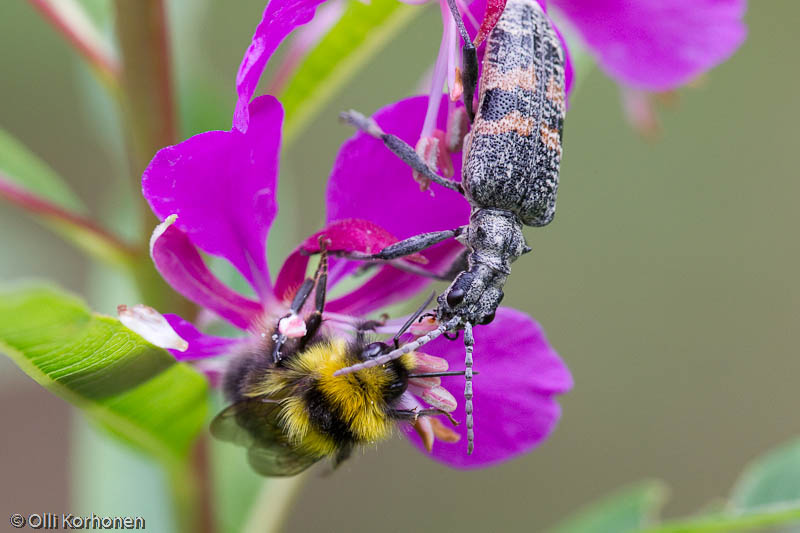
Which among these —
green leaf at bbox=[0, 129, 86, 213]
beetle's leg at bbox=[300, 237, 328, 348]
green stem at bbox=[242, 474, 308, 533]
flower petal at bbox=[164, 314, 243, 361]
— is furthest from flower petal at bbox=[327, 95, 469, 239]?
green stem at bbox=[242, 474, 308, 533]

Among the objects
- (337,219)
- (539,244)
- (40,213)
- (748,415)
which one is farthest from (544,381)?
(748,415)

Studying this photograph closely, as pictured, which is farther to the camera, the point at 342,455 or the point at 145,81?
the point at 145,81

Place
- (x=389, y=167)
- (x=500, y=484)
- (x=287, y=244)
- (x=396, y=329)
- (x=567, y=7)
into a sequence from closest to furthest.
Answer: (x=389, y=167)
(x=396, y=329)
(x=567, y=7)
(x=287, y=244)
(x=500, y=484)

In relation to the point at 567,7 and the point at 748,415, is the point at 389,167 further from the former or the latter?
the point at 748,415

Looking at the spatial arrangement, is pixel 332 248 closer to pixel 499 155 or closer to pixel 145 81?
pixel 499 155

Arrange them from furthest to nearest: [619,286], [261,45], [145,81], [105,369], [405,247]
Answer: [619,286] → [145,81] → [405,247] → [105,369] → [261,45]

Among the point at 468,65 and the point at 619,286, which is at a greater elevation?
the point at 619,286

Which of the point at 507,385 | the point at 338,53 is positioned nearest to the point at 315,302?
the point at 507,385
